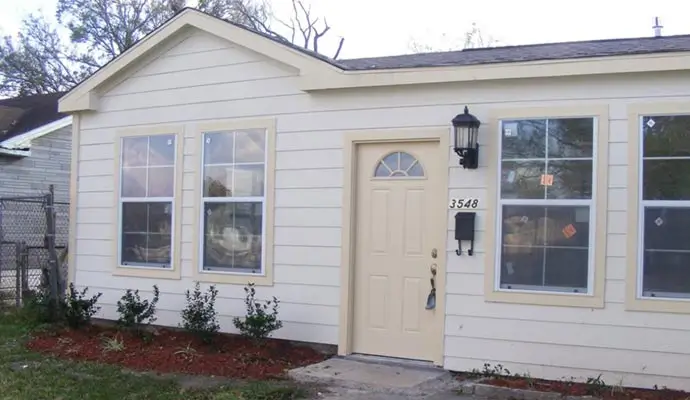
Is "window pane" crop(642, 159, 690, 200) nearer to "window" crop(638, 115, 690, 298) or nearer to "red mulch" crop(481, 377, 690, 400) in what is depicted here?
"window" crop(638, 115, 690, 298)

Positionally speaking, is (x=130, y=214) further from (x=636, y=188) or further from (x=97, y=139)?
(x=636, y=188)

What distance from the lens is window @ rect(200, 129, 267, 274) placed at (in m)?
7.91

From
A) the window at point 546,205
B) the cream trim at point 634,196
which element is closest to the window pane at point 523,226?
the window at point 546,205

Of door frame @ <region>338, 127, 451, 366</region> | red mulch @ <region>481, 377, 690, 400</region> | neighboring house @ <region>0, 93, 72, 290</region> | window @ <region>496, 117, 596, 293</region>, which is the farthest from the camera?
neighboring house @ <region>0, 93, 72, 290</region>

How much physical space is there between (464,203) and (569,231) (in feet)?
3.19

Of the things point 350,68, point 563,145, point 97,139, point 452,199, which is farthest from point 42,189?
point 563,145

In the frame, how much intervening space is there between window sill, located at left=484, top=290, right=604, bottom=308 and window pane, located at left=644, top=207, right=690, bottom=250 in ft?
2.11

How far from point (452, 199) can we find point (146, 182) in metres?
3.93

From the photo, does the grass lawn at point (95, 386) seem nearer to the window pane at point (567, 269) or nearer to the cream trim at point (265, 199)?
the cream trim at point (265, 199)

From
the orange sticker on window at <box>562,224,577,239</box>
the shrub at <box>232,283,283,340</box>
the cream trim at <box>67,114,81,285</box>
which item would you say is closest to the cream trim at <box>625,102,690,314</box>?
the orange sticker on window at <box>562,224,577,239</box>

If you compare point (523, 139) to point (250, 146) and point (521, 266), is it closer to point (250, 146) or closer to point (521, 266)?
point (521, 266)

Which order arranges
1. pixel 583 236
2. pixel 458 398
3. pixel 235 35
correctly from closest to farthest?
1. pixel 458 398
2. pixel 583 236
3. pixel 235 35

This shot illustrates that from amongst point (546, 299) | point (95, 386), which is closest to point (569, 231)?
point (546, 299)

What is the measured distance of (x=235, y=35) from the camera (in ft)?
26.2
